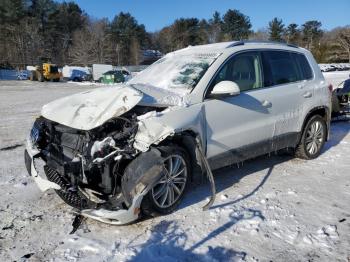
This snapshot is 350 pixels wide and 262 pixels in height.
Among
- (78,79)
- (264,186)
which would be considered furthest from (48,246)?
(78,79)

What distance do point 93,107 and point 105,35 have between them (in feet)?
247

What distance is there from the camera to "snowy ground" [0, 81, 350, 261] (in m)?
3.53

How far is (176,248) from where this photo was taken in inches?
142

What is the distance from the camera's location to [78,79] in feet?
151

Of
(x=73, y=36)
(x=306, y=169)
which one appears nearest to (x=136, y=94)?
(x=306, y=169)

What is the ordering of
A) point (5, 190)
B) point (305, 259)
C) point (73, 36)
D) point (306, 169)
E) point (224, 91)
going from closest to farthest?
1. point (305, 259)
2. point (224, 91)
3. point (5, 190)
4. point (306, 169)
5. point (73, 36)

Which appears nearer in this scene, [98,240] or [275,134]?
[98,240]

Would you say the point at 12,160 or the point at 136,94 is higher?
the point at 136,94

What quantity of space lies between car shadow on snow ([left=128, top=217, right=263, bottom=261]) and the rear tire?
2.75 meters

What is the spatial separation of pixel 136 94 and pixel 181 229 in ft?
5.11

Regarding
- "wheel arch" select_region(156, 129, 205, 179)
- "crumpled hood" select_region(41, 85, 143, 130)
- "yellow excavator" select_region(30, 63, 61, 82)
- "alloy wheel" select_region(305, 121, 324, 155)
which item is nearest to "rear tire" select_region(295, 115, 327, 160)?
"alloy wheel" select_region(305, 121, 324, 155)

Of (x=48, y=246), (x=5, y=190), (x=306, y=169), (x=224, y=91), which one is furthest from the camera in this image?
(x=306, y=169)

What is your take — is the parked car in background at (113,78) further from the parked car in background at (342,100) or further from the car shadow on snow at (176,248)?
the car shadow on snow at (176,248)

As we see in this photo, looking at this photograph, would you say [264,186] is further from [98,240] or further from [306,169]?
[98,240]
